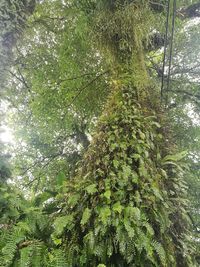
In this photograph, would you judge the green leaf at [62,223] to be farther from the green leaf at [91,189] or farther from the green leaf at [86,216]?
the green leaf at [91,189]

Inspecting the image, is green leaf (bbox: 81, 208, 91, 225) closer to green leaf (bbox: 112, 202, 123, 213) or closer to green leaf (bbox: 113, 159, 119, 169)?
green leaf (bbox: 112, 202, 123, 213)

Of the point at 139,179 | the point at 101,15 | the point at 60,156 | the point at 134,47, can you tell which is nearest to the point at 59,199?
the point at 139,179

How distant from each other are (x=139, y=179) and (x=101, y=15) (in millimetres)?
3214

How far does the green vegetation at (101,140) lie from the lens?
2.53 metres

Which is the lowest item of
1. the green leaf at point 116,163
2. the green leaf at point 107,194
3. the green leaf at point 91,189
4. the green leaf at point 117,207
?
the green leaf at point 117,207

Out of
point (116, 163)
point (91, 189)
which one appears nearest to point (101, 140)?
point (116, 163)

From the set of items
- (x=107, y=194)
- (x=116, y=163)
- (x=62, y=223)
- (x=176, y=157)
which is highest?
(x=176, y=157)

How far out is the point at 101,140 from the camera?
3619 millimetres

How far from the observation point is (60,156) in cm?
952

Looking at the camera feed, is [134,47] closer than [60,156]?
Yes

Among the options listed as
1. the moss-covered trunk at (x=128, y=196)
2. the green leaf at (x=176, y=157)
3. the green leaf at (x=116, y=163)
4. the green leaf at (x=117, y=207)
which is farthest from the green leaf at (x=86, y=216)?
the green leaf at (x=176, y=157)

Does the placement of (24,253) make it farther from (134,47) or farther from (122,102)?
(134,47)

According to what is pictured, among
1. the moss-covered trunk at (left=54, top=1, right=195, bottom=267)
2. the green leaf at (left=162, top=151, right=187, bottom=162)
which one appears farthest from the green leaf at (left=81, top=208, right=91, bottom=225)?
the green leaf at (left=162, top=151, right=187, bottom=162)

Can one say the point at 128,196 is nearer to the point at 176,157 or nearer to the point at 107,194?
the point at 107,194
